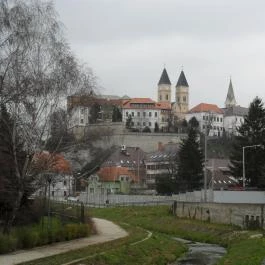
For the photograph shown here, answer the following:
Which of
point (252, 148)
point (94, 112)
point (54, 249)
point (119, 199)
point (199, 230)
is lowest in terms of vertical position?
point (54, 249)

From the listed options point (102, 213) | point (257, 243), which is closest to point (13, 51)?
point (257, 243)

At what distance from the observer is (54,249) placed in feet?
98.5

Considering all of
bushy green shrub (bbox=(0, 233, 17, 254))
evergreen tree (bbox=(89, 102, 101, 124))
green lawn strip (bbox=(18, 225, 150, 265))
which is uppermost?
evergreen tree (bbox=(89, 102, 101, 124))

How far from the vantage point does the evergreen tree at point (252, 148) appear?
7756 centimetres

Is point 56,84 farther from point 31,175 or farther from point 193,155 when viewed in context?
point 193,155

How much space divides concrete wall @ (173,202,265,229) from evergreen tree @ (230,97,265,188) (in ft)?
72.1

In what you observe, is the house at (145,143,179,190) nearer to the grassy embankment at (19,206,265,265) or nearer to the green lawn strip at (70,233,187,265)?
the grassy embankment at (19,206,265,265)

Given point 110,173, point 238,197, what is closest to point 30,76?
point 238,197

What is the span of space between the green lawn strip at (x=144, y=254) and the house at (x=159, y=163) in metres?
82.6

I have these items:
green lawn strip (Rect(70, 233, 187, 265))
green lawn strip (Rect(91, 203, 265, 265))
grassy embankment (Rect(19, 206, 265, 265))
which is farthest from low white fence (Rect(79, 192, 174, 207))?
green lawn strip (Rect(70, 233, 187, 265))

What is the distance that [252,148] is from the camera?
77.8m

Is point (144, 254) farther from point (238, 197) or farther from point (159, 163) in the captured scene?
point (159, 163)

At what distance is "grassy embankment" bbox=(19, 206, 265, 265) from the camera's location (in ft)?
91.0

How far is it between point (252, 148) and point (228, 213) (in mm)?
29680
